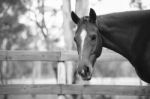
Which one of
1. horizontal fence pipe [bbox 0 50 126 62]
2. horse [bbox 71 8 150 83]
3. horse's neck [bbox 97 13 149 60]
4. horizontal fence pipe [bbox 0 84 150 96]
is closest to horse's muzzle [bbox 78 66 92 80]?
horse [bbox 71 8 150 83]

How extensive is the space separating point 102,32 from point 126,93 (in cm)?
168

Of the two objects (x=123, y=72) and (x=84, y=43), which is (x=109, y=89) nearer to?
(x=84, y=43)

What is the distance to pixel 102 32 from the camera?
464 cm

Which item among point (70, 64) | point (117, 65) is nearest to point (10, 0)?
point (70, 64)

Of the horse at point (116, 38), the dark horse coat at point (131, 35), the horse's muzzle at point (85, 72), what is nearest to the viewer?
the horse's muzzle at point (85, 72)

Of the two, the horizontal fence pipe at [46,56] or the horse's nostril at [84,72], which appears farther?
the horizontal fence pipe at [46,56]

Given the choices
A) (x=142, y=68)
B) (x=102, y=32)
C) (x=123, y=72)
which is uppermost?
(x=102, y=32)

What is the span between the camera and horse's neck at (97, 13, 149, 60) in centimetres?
462

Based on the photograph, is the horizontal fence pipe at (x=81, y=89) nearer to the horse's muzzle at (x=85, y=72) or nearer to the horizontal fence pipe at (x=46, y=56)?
the horizontal fence pipe at (x=46, y=56)

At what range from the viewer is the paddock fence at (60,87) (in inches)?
228

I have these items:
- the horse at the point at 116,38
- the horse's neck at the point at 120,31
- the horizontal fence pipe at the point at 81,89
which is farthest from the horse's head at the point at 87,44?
the horizontal fence pipe at the point at 81,89

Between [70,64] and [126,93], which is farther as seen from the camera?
[70,64]

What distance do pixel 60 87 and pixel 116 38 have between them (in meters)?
1.73

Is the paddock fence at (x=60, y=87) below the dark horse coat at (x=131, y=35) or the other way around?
below
